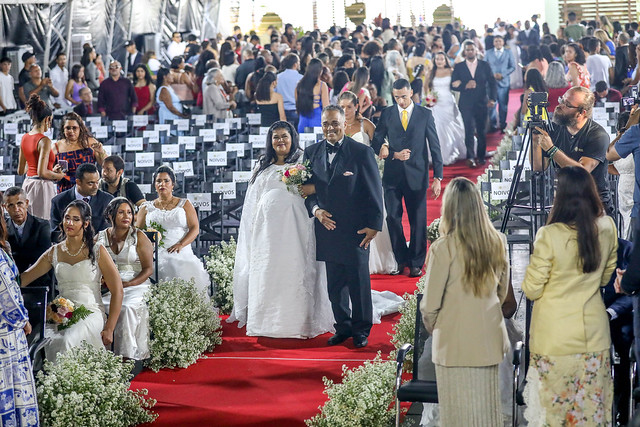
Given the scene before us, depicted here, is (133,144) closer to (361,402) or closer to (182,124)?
(182,124)

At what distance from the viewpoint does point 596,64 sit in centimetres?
1659

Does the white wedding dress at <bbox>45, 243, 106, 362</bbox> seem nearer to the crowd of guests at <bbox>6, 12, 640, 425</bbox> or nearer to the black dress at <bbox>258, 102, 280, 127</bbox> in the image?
the crowd of guests at <bbox>6, 12, 640, 425</bbox>

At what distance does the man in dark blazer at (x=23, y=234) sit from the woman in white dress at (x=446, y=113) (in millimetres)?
7713

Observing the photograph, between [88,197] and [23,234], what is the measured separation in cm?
90

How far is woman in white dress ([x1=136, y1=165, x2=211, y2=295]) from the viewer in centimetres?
845

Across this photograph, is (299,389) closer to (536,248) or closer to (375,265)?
(536,248)

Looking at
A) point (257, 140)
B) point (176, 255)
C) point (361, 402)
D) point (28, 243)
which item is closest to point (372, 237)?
point (176, 255)

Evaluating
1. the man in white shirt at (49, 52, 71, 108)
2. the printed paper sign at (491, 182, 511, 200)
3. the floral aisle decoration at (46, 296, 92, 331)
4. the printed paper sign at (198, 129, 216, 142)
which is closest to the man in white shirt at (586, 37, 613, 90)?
the printed paper sign at (198, 129, 216, 142)

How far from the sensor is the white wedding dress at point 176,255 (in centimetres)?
845

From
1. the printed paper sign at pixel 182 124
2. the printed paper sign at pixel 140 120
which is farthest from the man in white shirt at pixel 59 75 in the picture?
the printed paper sign at pixel 182 124

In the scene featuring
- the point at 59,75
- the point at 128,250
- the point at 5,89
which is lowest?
the point at 128,250

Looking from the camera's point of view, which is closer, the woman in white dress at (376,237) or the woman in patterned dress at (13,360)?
the woman in patterned dress at (13,360)

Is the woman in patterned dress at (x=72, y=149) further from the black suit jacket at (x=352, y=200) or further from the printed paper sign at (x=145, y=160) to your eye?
the black suit jacket at (x=352, y=200)

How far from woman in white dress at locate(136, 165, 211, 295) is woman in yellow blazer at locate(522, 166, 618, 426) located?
4.14m
